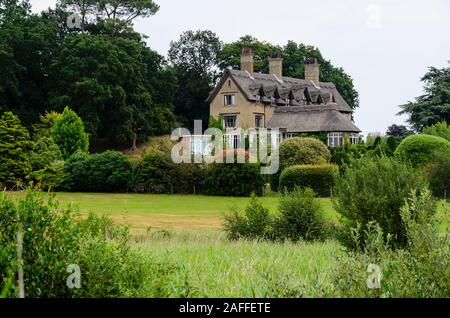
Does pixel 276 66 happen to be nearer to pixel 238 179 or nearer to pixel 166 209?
pixel 238 179

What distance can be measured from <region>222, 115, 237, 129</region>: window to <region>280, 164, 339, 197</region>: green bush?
25.4m

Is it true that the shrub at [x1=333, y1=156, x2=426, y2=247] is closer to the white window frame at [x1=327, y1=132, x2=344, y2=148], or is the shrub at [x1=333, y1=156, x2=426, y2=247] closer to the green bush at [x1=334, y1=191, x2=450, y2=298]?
the green bush at [x1=334, y1=191, x2=450, y2=298]

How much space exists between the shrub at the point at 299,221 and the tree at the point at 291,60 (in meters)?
62.5

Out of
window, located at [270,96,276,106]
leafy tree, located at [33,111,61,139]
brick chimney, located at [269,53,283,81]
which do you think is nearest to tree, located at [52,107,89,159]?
leafy tree, located at [33,111,61,139]

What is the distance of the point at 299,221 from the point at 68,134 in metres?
35.1

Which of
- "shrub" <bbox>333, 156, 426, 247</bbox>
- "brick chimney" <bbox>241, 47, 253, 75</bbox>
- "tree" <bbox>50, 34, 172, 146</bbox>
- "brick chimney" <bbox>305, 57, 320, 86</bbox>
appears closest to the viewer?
"shrub" <bbox>333, 156, 426, 247</bbox>

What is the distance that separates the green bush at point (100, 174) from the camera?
4300 cm

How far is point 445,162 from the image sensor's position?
34500mm

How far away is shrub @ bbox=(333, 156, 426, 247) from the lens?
40.8 feet

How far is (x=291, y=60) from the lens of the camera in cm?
8200
